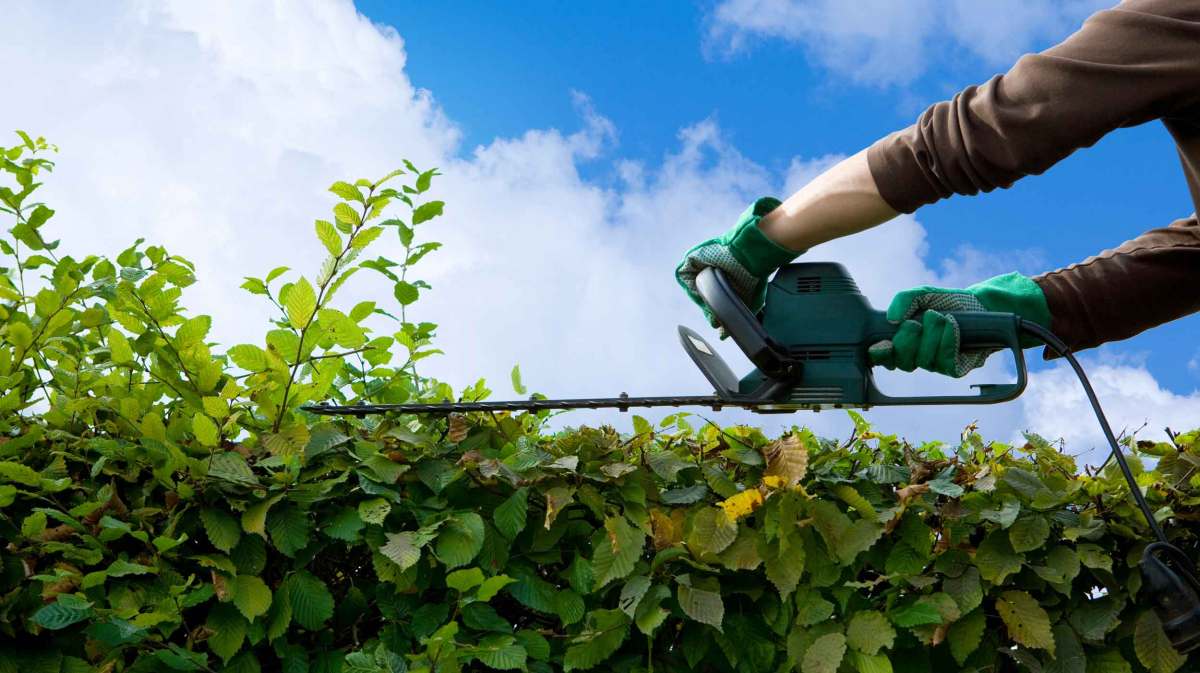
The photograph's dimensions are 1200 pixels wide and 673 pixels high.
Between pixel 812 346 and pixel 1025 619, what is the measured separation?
2.62ft

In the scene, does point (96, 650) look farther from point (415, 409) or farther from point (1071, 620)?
point (1071, 620)

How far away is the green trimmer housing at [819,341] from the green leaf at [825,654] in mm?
624

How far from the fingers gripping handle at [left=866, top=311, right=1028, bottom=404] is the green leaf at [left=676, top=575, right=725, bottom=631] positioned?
28.9 inches

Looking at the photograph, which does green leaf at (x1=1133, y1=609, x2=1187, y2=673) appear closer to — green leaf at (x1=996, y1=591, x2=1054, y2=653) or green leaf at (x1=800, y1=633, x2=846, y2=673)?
green leaf at (x1=996, y1=591, x2=1054, y2=653)

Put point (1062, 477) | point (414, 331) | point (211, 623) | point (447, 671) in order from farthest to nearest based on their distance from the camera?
point (414, 331)
point (1062, 477)
point (211, 623)
point (447, 671)

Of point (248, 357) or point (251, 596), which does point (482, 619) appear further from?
point (248, 357)

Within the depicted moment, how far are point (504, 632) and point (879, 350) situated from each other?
1166 millimetres

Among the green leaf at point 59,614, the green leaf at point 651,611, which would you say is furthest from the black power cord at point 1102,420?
the green leaf at point 59,614

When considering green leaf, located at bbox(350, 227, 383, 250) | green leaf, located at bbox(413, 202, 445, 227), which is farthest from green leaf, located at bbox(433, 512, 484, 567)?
green leaf, located at bbox(413, 202, 445, 227)


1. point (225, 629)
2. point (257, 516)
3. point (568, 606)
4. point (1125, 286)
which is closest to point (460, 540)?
point (568, 606)

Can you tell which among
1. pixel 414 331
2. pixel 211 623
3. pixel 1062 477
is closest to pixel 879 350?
pixel 1062 477

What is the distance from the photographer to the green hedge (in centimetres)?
214

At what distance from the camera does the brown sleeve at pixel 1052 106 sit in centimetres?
224

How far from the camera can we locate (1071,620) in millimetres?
2406
